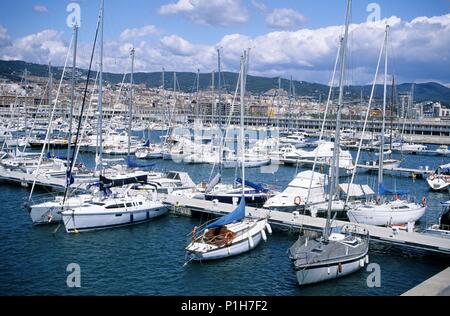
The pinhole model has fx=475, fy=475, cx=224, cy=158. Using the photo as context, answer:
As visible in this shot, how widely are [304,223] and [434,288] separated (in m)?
7.11

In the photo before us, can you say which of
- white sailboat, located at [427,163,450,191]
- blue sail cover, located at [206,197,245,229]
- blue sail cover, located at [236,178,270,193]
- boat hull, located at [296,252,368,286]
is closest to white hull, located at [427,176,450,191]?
white sailboat, located at [427,163,450,191]

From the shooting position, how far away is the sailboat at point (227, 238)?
13211 mm

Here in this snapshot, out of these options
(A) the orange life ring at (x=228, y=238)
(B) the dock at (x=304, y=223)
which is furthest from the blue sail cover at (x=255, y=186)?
(A) the orange life ring at (x=228, y=238)

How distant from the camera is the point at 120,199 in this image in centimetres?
1738

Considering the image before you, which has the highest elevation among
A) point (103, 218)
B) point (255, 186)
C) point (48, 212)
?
point (255, 186)

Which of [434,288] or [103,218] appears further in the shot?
[103,218]

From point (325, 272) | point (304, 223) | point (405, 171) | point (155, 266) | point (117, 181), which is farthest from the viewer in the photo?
point (405, 171)

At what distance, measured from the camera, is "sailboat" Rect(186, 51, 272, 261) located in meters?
13.2

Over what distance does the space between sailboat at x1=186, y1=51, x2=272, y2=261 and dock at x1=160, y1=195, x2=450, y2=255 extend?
5.10 ft

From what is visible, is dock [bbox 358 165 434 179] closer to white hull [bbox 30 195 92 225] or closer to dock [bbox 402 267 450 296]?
white hull [bbox 30 195 92 225]

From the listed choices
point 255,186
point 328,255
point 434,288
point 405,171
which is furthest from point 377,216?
point 405,171

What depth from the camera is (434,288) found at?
910 cm

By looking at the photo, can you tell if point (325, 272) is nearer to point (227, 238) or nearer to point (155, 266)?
point (227, 238)
